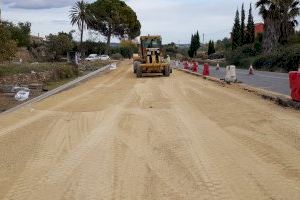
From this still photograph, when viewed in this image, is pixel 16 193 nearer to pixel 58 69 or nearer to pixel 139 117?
pixel 139 117

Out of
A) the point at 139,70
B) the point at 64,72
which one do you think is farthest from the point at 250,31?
the point at 64,72

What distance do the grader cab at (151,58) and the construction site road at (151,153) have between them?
21.0 metres

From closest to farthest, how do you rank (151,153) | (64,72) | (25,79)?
(151,153) < (25,79) < (64,72)

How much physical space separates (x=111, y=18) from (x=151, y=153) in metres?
100

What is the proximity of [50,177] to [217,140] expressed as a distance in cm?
397

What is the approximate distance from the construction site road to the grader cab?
825 inches

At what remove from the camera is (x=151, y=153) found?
9.62m

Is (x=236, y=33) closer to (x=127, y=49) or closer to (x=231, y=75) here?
(x=127, y=49)

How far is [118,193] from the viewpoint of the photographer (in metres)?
7.11

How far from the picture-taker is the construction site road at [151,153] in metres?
7.31

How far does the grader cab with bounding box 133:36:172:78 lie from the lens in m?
37.8

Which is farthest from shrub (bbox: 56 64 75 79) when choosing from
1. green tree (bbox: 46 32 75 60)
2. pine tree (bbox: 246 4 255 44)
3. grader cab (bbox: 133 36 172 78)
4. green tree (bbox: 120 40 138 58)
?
green tree (bbox: 120 40 138 58)

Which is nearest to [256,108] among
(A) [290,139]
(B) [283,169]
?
(A) [290,139]

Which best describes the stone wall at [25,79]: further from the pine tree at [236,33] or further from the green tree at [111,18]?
the green tree at [111,18]
